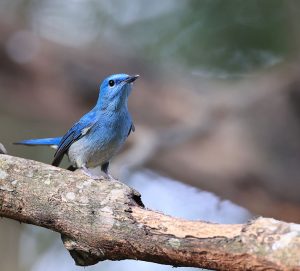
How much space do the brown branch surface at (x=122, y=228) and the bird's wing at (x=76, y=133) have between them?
3.41 feet

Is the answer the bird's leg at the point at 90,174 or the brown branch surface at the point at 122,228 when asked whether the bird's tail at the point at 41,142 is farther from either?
the brown branch surface at the point at 122,228

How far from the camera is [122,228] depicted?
2918mm

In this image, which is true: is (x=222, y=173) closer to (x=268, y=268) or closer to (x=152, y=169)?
(x=152, y=169)

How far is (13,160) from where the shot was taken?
3.39 metres

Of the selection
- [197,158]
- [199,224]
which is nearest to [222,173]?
[197,158]

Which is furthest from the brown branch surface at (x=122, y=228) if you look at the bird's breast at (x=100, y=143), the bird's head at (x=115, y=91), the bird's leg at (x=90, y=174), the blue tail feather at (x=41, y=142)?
the blue tail feather at (x=41, y=142)

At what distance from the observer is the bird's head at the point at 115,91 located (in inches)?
174

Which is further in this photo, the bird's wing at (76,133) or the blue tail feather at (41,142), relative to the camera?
the blue tail feather at (41,142)

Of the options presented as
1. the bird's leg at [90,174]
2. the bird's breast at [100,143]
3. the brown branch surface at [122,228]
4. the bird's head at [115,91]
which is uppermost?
the bird's head at [115,91]

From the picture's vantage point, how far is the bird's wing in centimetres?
444

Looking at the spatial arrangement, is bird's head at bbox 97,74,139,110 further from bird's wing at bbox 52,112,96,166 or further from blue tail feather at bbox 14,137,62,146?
blue tail feather at bbox 14,137,62,146

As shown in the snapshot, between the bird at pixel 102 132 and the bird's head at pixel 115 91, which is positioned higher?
the bird's head at pixel 115 91

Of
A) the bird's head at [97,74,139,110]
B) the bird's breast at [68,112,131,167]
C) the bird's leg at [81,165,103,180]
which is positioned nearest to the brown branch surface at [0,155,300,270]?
the bird's leg at [81,165,103,180]

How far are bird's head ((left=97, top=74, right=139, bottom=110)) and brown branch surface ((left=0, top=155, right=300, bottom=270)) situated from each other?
1.15m
